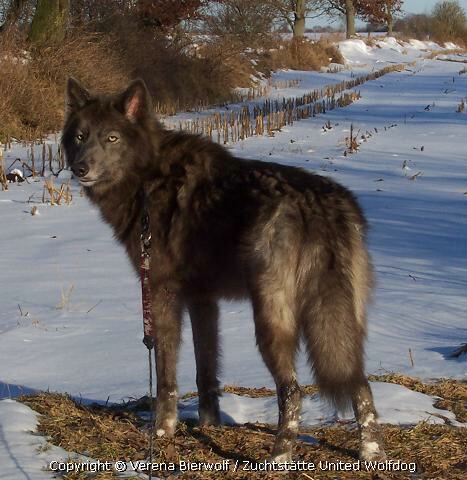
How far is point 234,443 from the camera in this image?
3797 millimetres

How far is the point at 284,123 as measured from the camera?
63.2 ft

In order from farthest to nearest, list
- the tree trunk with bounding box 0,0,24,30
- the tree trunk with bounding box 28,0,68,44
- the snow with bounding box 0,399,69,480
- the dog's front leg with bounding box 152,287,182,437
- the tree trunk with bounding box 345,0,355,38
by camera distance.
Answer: the tree trunk with bounding box 345,0,355,38, the tree trunk with bounding box 0,0,24,30, the tree trunk with bounding box 28,0,68,44, the dog's front leg with bounding box 152,287,182,437, the snow with bounding box 0,399,69,480

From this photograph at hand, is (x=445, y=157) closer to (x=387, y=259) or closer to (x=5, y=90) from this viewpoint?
(x=387, y=259)

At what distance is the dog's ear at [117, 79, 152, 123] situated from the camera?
4.33m

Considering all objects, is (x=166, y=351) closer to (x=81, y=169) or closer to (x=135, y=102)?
(x=81, y=169)

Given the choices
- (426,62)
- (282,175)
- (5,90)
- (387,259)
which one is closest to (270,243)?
(282,175)

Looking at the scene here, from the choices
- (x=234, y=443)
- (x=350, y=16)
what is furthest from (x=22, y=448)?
Result: (x=350, y=16)

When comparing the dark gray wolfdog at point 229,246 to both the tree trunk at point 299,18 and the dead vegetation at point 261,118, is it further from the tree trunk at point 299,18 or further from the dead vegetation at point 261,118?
the tree trunk at point 299,18

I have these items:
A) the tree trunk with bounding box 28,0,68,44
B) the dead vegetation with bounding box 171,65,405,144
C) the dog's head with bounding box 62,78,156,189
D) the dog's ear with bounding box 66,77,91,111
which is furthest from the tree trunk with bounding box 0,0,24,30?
the dog's head with bounding box 62,78,156,189

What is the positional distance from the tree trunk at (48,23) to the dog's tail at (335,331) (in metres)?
17.3

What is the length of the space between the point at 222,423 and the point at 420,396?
115 cm

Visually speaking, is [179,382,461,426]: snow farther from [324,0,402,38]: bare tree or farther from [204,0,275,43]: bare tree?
[324,0,402,38]: bare tree

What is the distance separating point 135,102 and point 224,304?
2.93m

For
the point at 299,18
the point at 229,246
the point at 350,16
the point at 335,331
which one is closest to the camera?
the point at 335,331
